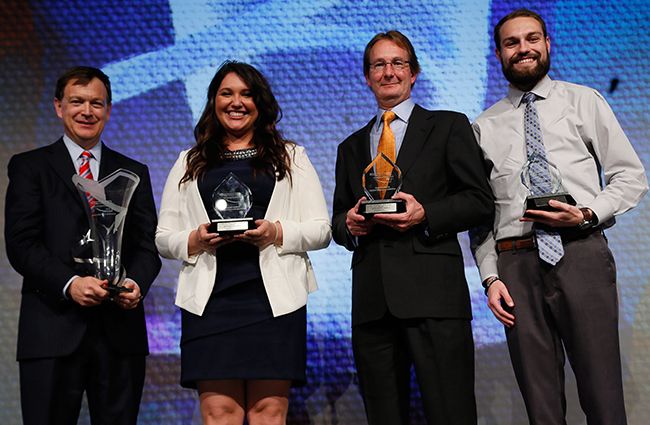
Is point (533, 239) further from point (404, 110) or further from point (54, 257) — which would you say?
point (54, 257)

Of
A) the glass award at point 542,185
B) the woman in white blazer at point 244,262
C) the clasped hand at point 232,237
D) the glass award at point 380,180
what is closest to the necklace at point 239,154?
the woman in white blazer at point 244,262

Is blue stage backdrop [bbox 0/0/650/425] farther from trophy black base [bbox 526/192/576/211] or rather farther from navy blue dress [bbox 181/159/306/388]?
trophy black base [bbox 526/192/576/211]

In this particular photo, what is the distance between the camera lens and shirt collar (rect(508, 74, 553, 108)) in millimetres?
2574

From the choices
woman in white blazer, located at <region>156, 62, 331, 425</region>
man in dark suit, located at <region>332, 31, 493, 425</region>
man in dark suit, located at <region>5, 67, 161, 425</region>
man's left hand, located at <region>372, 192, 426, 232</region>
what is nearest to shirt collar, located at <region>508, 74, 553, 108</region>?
man in dark suit, located at <region>332, 31, 493, 425</region>

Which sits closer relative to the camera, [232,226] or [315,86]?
[232,226]

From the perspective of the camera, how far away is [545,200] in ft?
7.45

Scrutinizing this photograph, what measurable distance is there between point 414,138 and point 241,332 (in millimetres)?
834

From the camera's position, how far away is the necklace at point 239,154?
2506 mm

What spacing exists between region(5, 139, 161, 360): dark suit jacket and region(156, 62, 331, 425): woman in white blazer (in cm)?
21

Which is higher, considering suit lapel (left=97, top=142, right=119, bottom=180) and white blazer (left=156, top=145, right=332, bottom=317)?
suit lapel (left=97, top=142, right=119, bottom=180)

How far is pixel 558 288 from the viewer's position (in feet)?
7.61

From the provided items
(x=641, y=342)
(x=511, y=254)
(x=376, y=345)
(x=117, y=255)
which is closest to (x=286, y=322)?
(x=376, y=345)

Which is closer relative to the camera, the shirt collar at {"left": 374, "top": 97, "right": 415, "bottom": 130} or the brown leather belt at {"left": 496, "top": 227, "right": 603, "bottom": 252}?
the brown leather belt at {"left": 496, "top": 227, "right": 603, "bottom": 252}

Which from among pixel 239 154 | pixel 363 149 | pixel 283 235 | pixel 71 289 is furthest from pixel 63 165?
pixel 363 149
